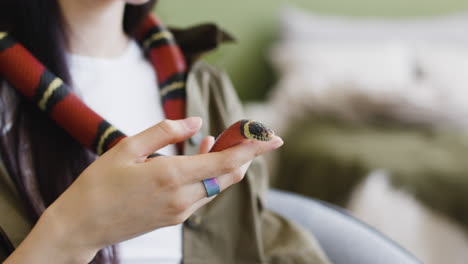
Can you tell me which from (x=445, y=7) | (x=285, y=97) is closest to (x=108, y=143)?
(x=285, y=97)

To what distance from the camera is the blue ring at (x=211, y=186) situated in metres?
0.47

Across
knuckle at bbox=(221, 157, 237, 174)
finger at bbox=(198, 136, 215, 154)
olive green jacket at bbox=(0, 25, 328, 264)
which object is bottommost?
olive green jacket at bbox=(0, 25, 328, 264)

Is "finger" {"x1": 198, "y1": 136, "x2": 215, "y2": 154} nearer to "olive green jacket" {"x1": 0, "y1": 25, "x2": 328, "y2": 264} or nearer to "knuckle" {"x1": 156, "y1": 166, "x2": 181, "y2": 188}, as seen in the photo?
"knuckle" {"x1": 156, "y1": 166, "x2": 181, "y2": 188}

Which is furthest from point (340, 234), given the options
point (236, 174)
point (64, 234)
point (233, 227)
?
point (64, 234)

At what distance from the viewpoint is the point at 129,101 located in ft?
2.48

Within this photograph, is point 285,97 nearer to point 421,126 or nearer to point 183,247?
point 421,126

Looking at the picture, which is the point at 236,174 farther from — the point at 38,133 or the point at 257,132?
the point at 38,133

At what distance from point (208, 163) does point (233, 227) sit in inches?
13.7

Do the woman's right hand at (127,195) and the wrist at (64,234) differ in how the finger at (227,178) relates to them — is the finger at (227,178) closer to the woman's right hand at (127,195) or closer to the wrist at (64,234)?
the woman's right hand at (127,195)

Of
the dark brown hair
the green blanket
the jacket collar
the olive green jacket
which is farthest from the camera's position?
the green blanket

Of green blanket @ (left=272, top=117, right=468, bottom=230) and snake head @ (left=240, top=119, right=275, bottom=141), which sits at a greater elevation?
snake head @ (left=240, top=119, right=275, bottom=141)

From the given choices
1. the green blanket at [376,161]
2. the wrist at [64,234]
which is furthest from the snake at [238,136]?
the green blanket at [376,161]

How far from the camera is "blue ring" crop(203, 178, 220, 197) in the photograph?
47cm

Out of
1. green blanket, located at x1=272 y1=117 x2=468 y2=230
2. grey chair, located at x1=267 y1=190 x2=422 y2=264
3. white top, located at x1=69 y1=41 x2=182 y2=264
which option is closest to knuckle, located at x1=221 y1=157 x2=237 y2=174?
white top, located at x1=69 y1=41 x2=182 y2=264
